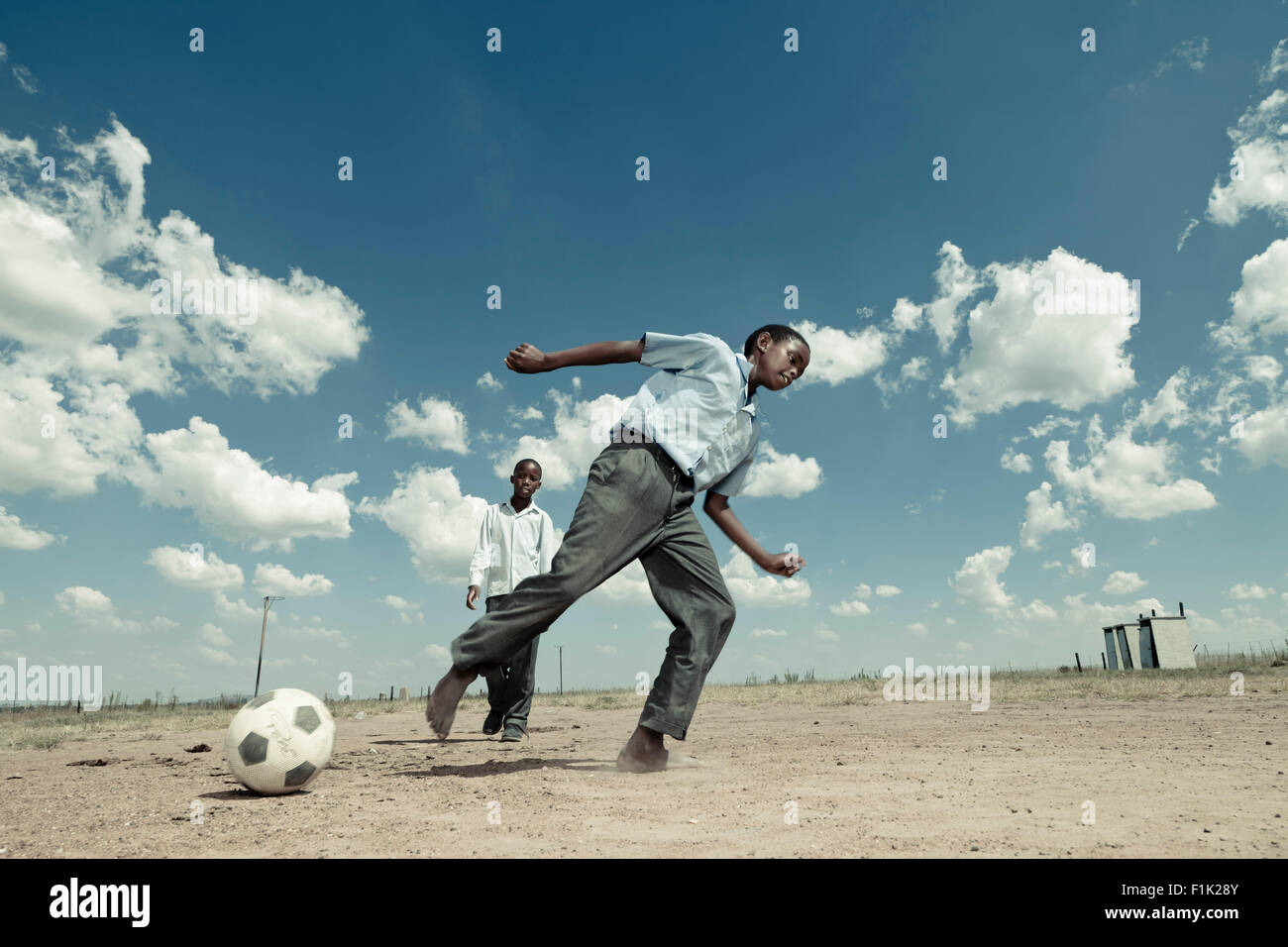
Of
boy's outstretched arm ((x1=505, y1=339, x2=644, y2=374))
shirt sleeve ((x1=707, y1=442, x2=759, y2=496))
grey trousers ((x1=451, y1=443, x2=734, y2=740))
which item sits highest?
boy's outstretched arm ((x1=505, y1=339, x2=644, y2=374))

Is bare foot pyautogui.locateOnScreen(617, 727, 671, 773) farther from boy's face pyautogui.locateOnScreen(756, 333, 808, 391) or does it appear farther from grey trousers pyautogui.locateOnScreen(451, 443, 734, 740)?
boy's face pyautogui.locateOnScreen(756, 333, 808, 391)

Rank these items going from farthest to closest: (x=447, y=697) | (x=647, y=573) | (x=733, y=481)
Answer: (x=733, y=481)
(x=647, y=573)
(x=447, y=697)

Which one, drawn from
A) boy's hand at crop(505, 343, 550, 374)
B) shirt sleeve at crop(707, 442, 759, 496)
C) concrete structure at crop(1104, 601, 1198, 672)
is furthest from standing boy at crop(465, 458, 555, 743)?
concrete structure at crop(1104, 601, 1198, 672)

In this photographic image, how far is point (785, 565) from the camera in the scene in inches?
167

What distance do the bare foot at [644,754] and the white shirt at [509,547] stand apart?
252 cm

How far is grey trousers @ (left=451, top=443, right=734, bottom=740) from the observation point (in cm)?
386

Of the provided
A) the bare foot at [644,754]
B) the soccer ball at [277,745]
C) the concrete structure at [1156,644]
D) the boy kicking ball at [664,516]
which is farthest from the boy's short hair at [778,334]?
the concrete structure at [1156,644]

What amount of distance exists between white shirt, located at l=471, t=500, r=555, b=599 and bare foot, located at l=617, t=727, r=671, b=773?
2.52 metres

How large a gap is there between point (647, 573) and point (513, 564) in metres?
2.53

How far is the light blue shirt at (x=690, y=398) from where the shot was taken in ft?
13.2

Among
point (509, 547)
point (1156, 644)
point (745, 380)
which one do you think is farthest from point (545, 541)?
point (1156, 644)

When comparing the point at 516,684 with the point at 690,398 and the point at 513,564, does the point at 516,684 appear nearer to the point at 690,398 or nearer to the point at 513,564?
the point at 513,564

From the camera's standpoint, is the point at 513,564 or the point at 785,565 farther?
the point at 513,564
